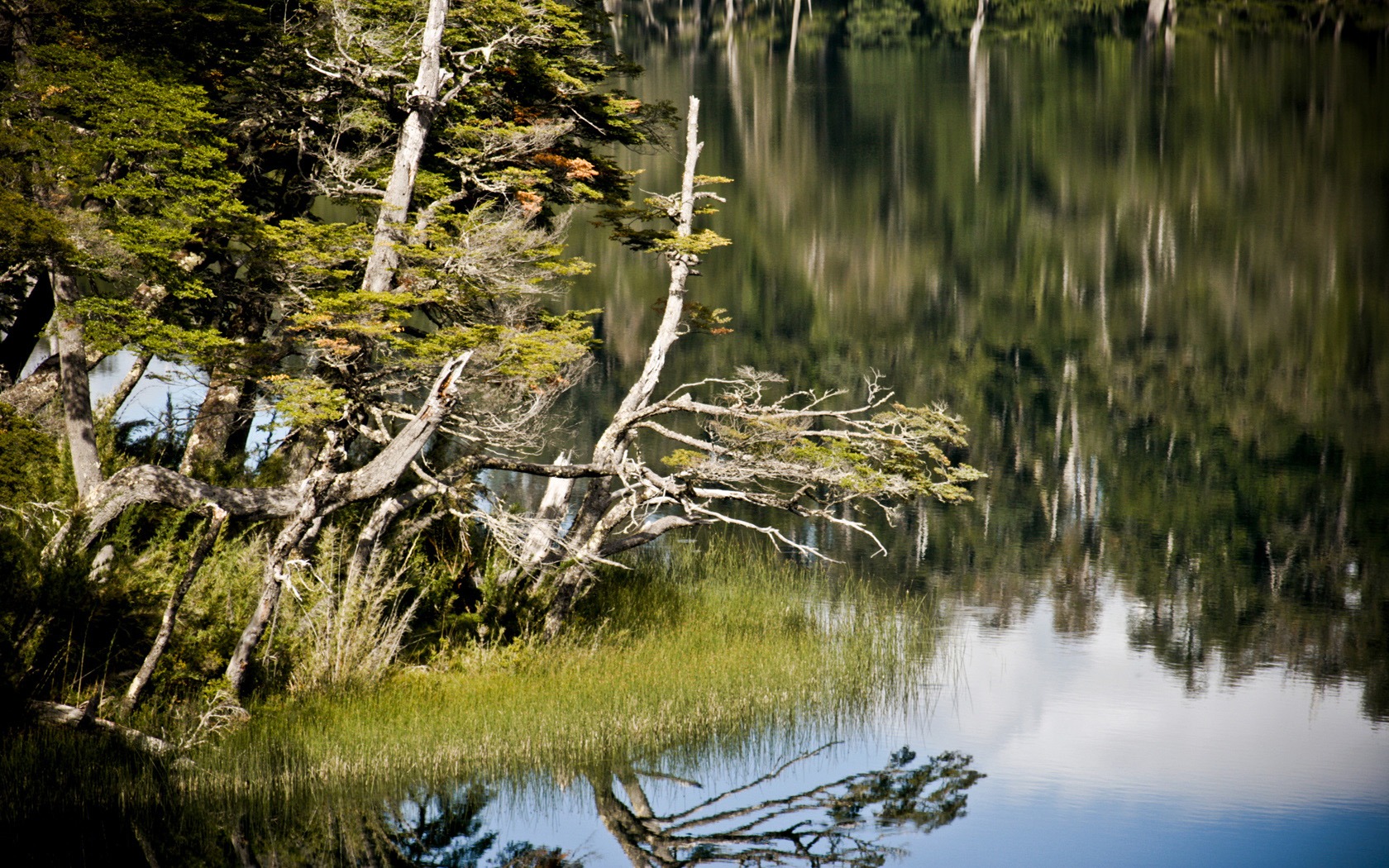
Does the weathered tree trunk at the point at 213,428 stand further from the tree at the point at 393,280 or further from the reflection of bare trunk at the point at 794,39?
the reflection of bare trunk at the point at 794,39

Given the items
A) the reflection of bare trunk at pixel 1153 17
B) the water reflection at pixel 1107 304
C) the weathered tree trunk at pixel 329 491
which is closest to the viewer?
the weathered tree trunk at pixel 329 491

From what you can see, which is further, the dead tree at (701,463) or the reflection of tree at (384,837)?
the dead tree at (701,463)

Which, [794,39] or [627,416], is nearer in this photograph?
[627,416]

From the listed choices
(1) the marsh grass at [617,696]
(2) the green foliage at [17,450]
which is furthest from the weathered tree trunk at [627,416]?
(2) the green foliage at [17,450]

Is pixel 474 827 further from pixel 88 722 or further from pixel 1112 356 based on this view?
pixel 1112 356

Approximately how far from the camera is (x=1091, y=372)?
26.6m

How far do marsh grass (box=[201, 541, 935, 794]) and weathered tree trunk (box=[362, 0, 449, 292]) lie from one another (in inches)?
129

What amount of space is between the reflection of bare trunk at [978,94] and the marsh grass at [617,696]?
25967 millimetres

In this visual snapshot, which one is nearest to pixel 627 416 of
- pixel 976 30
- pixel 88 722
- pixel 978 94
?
pixel 88 722

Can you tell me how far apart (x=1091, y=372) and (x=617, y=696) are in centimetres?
1907

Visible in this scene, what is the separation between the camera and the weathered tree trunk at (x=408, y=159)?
9742mm

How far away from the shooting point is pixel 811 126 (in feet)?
136

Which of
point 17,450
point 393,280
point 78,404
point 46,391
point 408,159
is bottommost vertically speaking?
point 17,450

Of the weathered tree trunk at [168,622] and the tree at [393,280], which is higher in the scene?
the tree at [393,280]
